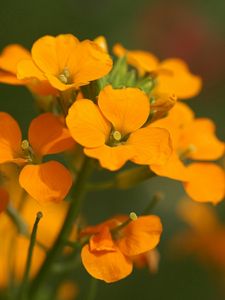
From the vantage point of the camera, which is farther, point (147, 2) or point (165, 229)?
point (147, 2)

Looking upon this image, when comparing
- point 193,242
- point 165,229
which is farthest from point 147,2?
point 193,242

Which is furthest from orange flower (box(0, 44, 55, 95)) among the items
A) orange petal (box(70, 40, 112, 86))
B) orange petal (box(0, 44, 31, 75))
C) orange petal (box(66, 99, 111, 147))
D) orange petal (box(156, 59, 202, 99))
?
orange petal (box(156, 59, 202, 99))

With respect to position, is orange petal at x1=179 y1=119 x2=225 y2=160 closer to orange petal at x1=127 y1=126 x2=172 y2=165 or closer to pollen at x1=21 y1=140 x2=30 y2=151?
orange petal at x1=127 y1=126 x2=172 y2=165

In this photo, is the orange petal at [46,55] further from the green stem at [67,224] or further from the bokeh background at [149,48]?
the bokeh background at [149,48]

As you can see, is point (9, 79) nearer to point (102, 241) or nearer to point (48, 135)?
point (48, 135)

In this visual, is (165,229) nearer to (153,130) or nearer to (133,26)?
(133,26)

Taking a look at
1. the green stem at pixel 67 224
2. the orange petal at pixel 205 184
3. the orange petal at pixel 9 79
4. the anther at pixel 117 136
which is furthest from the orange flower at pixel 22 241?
the anther at pixel 117 136
